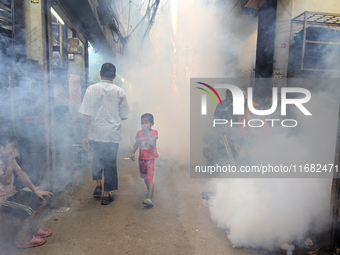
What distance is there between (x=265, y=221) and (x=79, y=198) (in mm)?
2393

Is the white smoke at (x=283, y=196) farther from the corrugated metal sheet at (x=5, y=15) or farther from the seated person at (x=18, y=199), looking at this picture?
the corrugated metal sheet at (x=5, y=15)

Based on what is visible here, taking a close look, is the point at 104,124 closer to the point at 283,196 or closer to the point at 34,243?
the point at 34,243

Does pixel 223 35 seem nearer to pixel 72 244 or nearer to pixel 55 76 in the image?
pixel 55 76

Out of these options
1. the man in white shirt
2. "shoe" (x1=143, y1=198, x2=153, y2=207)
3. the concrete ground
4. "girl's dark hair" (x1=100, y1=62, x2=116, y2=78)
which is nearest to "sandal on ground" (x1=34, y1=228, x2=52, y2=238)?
the concrete ground

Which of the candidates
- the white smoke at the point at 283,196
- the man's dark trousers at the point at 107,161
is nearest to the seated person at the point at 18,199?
the man's dark trousers at the point at 107,161

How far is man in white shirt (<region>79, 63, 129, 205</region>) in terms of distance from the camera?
3127 millimetres


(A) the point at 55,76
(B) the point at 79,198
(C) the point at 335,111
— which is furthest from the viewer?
(A) the point at 55,76

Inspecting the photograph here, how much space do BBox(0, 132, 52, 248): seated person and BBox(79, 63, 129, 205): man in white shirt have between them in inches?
41.4

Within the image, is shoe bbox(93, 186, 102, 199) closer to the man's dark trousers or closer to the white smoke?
the man's dark trousers

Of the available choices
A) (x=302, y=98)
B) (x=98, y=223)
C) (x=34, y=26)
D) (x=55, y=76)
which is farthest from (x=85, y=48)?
(x=302, y=98)

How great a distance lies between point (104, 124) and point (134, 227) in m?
1.37

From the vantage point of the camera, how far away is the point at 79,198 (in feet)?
10.6

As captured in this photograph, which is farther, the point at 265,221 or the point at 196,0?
the point at 196,0

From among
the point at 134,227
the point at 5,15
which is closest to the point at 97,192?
the point at 134,227
